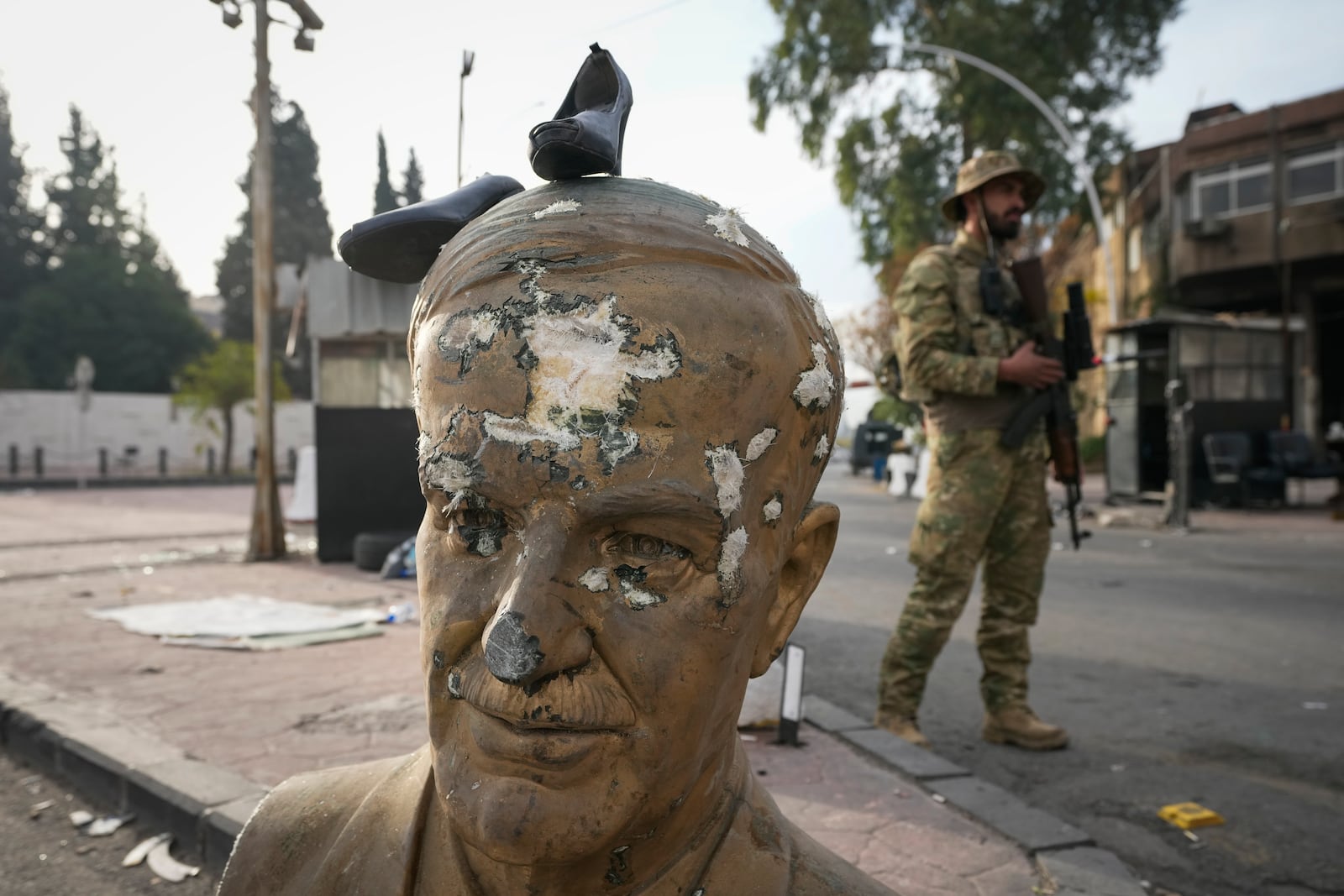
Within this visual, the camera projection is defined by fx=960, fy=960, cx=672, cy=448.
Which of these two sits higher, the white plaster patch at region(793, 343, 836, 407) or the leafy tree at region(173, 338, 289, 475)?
the leafy tree at region(173, 338, 289, 475)

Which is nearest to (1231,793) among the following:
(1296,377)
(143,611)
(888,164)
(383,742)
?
(383,742)

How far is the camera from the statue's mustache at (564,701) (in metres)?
1.11

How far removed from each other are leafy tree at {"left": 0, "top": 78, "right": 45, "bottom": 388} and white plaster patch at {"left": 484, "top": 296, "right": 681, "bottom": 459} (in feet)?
147

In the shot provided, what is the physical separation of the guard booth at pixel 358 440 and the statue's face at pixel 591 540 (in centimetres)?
747

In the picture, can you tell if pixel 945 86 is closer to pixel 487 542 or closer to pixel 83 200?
pixel 487 542

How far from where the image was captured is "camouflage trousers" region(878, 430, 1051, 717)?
3645 millimetres

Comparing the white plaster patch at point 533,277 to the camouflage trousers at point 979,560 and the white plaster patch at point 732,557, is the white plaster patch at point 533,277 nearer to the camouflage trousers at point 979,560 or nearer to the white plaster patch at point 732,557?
the white plaster patch at point 732,557

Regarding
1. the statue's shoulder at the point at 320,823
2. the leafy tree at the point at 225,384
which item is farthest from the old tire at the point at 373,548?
the leafy tree at the point at 225,384

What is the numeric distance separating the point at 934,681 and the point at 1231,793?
169 centimetres

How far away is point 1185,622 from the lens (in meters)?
6.32

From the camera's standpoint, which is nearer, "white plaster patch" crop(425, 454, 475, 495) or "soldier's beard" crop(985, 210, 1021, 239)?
"white plaster patch" crop(425, 454, 475, 495)

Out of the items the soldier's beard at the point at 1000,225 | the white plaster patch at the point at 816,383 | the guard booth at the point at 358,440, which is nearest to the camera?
the white plaster patch at the point at 816,383

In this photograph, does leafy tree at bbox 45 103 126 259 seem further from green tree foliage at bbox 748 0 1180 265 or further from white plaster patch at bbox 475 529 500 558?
white plaster patch at bbox 475 529 500 558

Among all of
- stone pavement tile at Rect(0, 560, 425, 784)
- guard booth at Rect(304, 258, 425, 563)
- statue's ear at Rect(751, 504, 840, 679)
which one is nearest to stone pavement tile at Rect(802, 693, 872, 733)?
stone pavement tile at Rect(0, 560, 425, 784)
